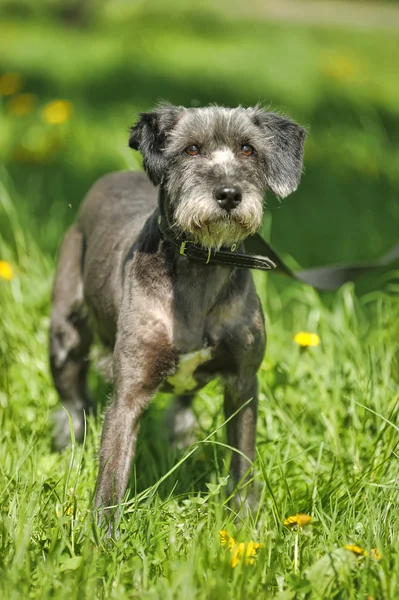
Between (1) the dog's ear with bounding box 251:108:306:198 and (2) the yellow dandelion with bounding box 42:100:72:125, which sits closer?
(1) the dog's ear with bounding box 251:108:306:198

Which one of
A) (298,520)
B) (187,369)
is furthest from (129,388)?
(298,520)

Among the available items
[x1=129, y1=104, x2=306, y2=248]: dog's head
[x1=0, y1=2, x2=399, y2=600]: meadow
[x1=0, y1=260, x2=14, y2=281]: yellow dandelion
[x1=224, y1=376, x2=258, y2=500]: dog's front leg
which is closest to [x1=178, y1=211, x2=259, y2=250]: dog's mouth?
[x1=129, y1=104, x2=306, y2=248]: dog's head

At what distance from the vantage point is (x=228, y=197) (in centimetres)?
333

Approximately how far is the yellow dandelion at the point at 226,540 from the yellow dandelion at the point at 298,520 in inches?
9.7

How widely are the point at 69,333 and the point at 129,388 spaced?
1.24m

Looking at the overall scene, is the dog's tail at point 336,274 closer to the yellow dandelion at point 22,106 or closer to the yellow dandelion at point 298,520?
the yellow dandelion at point 298,520

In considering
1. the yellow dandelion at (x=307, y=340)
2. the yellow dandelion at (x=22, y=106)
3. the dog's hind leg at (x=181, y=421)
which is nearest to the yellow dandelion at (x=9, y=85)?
the yellow dandelion at (x=22, y=106)

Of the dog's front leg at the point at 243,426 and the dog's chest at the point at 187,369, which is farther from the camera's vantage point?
the dog's front leg at the point at 243,426

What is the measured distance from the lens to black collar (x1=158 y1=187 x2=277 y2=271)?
355 centimetres

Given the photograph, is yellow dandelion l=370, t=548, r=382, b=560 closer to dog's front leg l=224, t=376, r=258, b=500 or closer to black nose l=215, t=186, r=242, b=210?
dog's front leg l=224, t=376, r=258, b=500

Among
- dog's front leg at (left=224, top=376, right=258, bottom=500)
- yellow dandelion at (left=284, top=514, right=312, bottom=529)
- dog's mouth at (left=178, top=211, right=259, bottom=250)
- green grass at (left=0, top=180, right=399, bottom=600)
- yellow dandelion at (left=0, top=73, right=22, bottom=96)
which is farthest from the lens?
yellow dandelion at (left=0, top=73, right=22, bottom=96)

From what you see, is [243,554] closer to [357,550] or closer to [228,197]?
[357,550]

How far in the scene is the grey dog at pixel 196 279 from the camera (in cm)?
343

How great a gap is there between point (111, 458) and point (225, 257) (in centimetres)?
90
